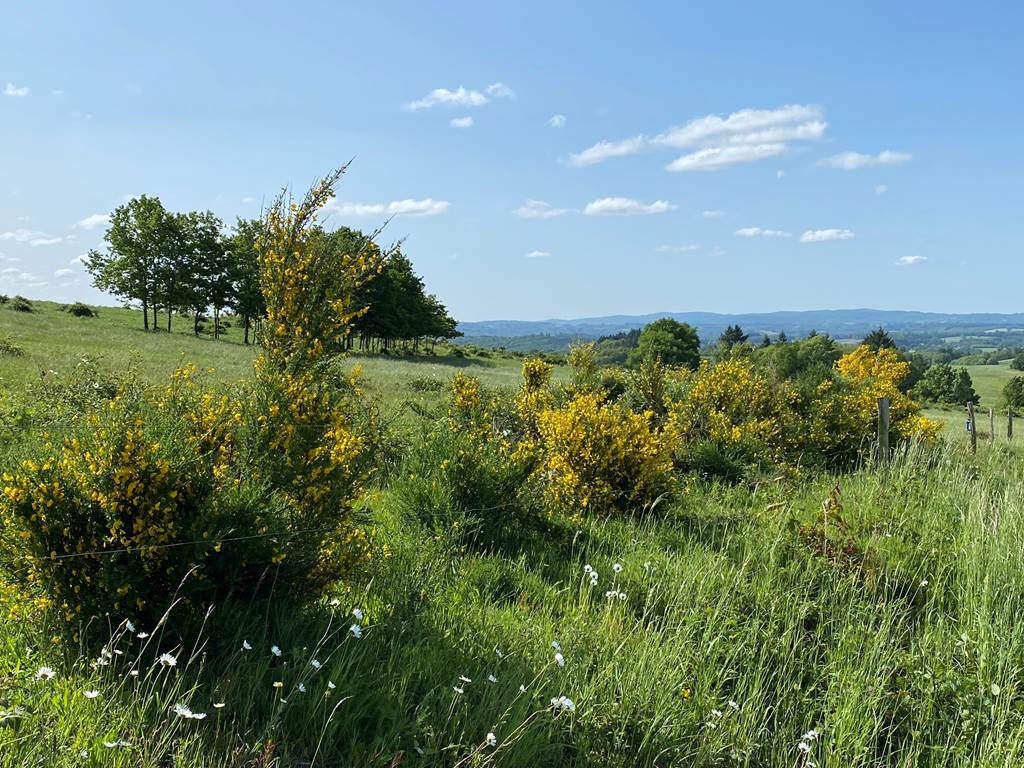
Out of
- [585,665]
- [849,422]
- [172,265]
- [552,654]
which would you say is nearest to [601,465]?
[552,654]

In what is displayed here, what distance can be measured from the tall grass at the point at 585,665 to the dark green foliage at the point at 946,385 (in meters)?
83.7

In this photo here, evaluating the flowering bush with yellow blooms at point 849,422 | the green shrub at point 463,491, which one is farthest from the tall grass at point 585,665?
the flowering bush with yellow blooms at point 849,422

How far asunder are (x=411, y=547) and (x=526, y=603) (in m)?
1.08

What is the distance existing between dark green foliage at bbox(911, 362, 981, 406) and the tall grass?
83.7 m

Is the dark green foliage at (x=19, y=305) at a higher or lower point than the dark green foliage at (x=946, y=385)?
higher


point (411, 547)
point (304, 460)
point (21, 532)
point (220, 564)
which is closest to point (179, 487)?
point (220, 564)

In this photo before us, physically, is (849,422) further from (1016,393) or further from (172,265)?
(1016,393)

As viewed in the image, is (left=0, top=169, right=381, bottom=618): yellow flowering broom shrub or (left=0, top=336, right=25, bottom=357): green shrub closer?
(left=0, top=169, right=381, bottom=618): yellow flowering broom shrub

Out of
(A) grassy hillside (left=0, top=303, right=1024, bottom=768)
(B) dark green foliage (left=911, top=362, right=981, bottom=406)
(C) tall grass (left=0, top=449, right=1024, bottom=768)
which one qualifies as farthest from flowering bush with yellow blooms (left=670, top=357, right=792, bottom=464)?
(B) dark green foliage (left=911, top=362, right=981, bottom=406)

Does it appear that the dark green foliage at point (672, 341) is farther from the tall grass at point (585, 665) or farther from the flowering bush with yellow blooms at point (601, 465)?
the tall grass at point (585, 665)

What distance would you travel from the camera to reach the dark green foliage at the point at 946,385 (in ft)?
254

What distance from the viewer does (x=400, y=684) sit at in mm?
3129

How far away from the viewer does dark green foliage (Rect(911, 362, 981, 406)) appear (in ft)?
254

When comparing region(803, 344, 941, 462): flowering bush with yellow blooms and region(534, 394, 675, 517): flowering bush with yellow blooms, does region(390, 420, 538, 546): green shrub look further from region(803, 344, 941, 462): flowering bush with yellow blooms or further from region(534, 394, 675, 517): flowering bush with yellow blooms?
region(803, 344, 941, 462): flowering bush with yellow blooms
